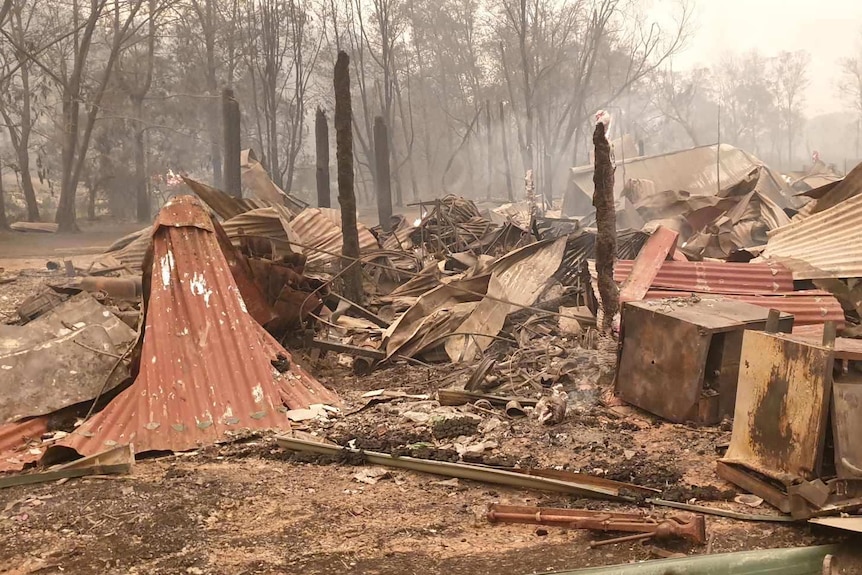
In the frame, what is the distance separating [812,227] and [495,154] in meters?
34.7

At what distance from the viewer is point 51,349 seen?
5.28 meters

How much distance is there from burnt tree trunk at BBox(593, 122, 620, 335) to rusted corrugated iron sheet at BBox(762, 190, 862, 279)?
5.64 ft

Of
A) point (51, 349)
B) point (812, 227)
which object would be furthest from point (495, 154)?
point (51, 349)

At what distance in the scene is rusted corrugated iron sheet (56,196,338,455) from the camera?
4457 mm

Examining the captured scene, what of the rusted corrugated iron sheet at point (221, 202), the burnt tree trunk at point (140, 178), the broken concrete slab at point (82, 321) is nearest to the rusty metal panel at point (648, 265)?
the broken concrete slab at point (82, 321)

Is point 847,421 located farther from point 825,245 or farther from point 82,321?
point 82,321

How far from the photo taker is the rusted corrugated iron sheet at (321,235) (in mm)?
9548

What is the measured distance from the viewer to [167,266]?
17.5ft

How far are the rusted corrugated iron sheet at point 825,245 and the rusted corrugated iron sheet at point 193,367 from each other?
4.58 metres

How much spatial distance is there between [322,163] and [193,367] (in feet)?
39.5

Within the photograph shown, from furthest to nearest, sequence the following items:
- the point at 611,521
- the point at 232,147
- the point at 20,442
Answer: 1. the point at 232,147
2. the point at 20,442
3. the point at 611,521

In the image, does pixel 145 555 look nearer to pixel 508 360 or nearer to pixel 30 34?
pixel 508 360

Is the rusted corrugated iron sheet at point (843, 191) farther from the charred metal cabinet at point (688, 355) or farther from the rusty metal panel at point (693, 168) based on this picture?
the rusty metal panel at point (693, 168)

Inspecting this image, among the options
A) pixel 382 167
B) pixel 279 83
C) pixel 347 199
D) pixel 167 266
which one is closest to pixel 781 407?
pixel 167 266
